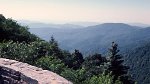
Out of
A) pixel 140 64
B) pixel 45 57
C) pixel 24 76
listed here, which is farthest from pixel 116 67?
pixel 140 64

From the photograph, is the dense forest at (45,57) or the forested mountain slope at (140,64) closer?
the dense forest at (45,57)

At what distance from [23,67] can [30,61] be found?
16.7 metres

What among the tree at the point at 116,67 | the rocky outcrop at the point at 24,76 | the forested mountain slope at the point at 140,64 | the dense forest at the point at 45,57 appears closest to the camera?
the rocky outcrop at the point at 24,76

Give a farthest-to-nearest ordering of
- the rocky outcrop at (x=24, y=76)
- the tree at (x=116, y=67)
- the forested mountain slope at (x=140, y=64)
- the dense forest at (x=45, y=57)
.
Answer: the forested mountain slope at (x=140, y=64)
the tree at (x=116, y=67)
the dense forest at (x=45, y=57)
the rocky outcrop at (x=24, y=76)

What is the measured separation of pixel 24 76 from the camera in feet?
32.3

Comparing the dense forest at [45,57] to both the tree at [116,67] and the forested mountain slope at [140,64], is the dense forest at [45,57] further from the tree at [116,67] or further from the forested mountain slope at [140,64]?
the forested mountain slope at [140,64]

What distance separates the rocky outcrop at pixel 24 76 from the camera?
9.58m

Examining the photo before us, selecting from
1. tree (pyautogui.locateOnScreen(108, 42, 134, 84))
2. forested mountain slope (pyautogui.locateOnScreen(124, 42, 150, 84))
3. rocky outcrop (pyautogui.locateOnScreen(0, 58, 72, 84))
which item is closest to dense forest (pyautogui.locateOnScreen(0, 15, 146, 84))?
tree (pyautogui.locateOnScreen(108, 42, 134, 84))

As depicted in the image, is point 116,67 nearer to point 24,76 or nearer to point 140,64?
point 24,76

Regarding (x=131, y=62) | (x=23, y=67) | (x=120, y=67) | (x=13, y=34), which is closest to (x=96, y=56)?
(x=120, y=67)

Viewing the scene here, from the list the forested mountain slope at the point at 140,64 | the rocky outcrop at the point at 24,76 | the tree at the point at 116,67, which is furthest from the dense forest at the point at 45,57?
the forested mountain slope at the point at 140,64

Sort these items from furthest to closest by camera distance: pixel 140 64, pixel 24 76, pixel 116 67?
pixel 140 64 < pixel 116 67 < pixel 24 76

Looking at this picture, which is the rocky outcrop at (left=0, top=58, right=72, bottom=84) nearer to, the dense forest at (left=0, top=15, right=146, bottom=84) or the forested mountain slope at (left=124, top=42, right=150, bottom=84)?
the dense forest at (left=0, top=15, right=146, bottom=84)

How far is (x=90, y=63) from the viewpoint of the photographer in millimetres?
70625
